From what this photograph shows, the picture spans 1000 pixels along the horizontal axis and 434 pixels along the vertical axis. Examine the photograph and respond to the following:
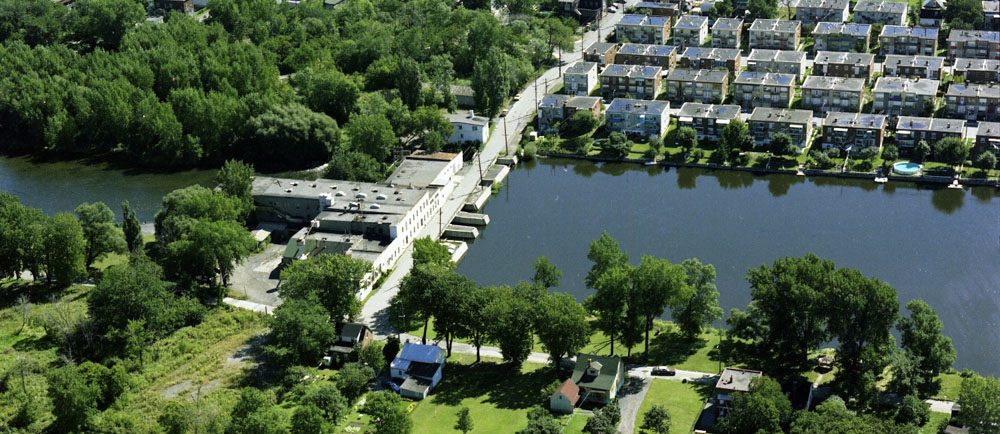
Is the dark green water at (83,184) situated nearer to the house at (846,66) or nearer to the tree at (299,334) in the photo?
the tree at (299,334)

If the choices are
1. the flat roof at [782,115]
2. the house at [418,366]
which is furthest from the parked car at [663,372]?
the flat roof at [782,115]

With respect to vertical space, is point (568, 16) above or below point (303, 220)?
above

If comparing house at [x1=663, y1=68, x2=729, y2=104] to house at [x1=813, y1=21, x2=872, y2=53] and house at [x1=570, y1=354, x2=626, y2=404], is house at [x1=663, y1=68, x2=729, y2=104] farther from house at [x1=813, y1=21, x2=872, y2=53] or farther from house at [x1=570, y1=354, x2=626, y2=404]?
house at [x1=570, y1=354, x2=626, y2=404]

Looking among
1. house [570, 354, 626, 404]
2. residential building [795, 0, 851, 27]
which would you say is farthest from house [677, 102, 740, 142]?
house [570, 354, 626, 404]

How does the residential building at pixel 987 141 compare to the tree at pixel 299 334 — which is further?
the residential building at pixel 987 141

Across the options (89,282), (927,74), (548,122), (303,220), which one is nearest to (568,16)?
(548,122)

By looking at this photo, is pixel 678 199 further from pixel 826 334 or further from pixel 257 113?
pixel 257 113

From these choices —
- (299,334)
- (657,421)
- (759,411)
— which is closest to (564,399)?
(657,421)

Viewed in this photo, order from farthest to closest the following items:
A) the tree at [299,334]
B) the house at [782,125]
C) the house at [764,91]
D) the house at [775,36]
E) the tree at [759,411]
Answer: the house at [775,36], the house at [764,91], the house at [782,125], the tree at [299,334], the tree at [759,411]
